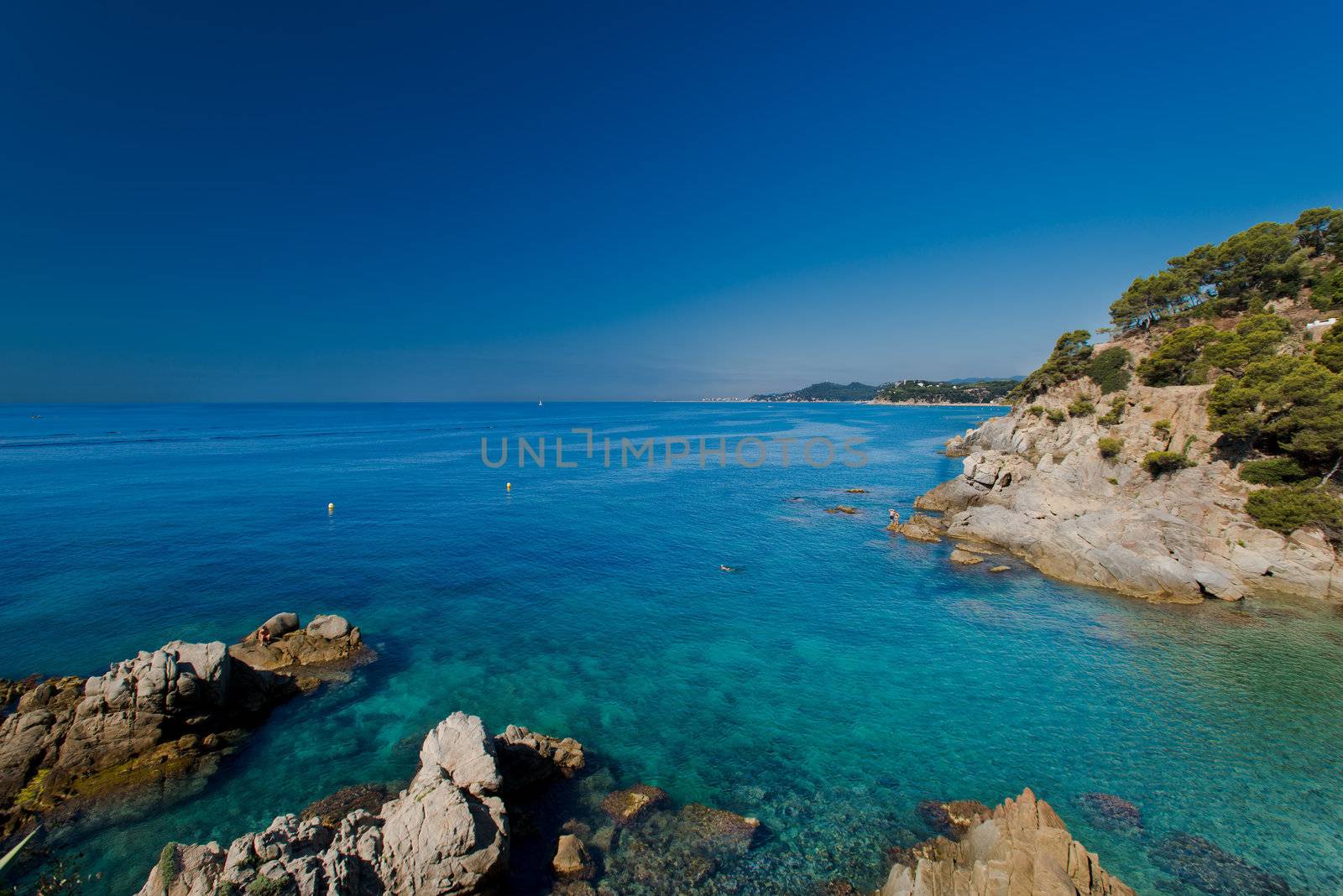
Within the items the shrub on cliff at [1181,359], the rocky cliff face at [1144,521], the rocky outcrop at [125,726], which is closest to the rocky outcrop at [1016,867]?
the rocky outcrop at [125,726]

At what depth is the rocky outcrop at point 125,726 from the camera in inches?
624

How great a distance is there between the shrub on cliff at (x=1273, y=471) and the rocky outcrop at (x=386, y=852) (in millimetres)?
40356

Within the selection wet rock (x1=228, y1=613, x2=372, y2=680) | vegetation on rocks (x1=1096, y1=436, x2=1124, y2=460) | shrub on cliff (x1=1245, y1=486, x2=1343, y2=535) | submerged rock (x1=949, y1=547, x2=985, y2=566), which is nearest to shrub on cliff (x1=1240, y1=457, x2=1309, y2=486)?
shrub on cliff (x1=1245, y1=486, x2=1343, y2=535)

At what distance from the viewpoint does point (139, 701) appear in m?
17.3

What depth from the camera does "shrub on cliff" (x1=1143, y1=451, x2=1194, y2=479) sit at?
1369 inches

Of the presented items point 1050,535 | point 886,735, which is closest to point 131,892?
point 886,735

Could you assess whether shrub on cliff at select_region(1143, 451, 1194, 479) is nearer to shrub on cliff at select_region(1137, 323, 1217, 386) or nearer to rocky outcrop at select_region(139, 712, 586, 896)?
shrub on cliff at select_region(1137, 323, 1217, 386)

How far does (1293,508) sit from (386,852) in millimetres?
42749

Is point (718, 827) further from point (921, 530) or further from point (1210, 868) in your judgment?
point (921, 530)

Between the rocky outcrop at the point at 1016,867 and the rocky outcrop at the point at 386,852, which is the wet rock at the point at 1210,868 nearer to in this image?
the rocky outcrop at the point at 1016,867

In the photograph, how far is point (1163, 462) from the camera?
35344 millimetres

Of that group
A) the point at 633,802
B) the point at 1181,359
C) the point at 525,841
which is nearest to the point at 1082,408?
the point at 1181,359

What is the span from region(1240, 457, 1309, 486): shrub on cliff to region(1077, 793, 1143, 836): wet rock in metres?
27.3

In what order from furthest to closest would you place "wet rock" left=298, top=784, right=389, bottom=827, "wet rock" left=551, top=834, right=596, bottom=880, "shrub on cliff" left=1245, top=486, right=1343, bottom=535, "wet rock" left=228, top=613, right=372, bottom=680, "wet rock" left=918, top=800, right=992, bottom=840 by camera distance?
"shrub on cliff" left=1245, top=486, right=1343, bottom=535
"wet rock" left=228, top=613, right=372, bottom=680
"wet rock" left=298, top=784, right=389, bottom=827
"wet rock" left=918, top=800, right=992, bottom=840
"wet rock" left=551, top=834, right=596, bottom=880
